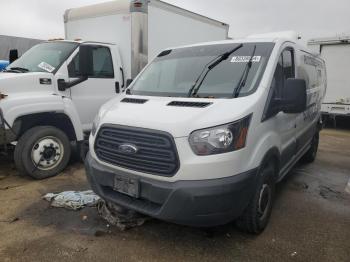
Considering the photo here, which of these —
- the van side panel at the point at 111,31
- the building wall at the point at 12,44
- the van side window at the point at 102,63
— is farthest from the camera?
the building wall at the point at 12,44

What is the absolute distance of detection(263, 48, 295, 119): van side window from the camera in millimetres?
3524

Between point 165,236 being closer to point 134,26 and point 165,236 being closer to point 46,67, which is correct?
point 46,67

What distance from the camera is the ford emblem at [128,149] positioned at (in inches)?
124

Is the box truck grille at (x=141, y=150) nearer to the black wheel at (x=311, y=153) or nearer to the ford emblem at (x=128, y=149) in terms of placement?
the ford emblem at (x=128, y=149)

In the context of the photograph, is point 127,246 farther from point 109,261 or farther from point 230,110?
point 230,110

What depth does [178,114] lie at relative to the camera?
3.13 metres

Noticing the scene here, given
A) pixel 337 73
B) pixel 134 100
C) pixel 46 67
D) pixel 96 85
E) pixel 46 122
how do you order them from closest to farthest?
pixel 134 100 < pixel 46 122 < pixel 46 67 < pixel 96 85 < pixel 337 73

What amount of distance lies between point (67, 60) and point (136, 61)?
1285 millimetres

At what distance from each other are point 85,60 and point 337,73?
935 cm

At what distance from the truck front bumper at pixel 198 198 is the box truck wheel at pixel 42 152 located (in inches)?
106

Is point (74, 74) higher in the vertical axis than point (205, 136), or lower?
higher

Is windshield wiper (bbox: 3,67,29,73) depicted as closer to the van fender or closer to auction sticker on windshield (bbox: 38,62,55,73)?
auction sticker on windshield (bbox: 38,62,55,73)

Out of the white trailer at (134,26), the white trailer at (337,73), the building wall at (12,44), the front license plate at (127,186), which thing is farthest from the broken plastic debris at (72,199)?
the building wall at (12,44)

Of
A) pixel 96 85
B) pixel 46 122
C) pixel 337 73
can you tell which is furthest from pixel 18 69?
pixel 337 73
